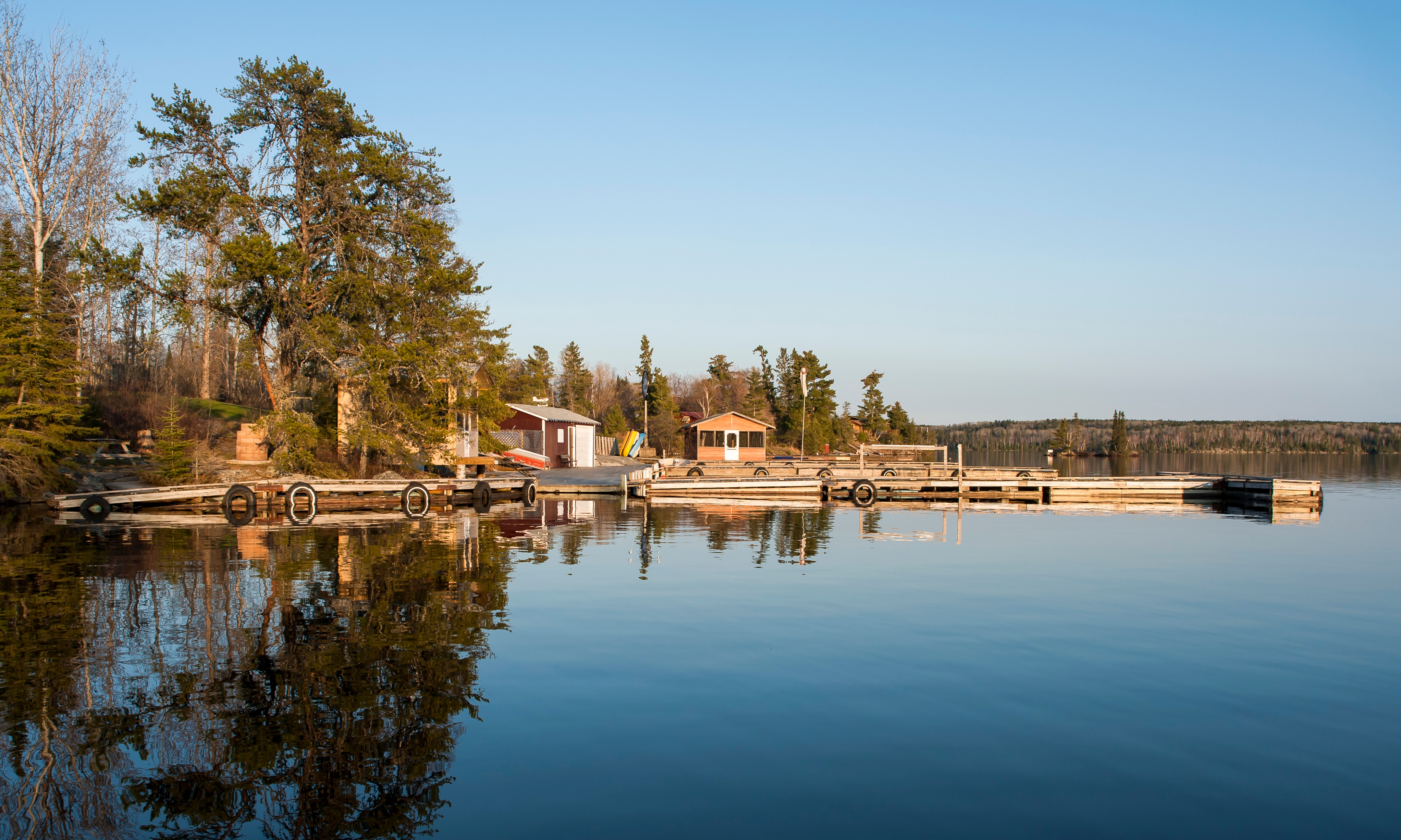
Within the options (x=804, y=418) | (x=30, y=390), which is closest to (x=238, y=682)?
(x=30, y=390)

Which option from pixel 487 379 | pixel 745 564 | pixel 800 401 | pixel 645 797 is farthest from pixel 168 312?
pixel 800 401

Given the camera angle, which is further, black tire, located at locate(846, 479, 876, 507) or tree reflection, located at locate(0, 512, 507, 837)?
black tire, located at locate(846, 479, 876, 507)

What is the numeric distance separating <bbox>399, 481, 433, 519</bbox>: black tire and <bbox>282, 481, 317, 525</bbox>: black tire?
2636 millimetres

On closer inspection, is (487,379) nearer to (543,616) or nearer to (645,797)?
(543,616)

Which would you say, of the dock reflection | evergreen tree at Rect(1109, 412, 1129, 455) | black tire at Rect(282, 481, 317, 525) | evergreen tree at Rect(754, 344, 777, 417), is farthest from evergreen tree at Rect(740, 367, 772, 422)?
evergreen tree at Rect(1109, 412, 1129, 455)

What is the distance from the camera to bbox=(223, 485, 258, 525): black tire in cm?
2431

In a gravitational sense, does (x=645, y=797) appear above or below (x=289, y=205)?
below

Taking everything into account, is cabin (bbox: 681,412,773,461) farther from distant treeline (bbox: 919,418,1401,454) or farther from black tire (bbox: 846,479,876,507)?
distant treeline (bbox: 919,418,1401,454)

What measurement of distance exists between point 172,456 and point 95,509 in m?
3.99

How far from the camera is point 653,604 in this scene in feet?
42.0

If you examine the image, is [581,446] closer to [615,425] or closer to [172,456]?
[615,425]

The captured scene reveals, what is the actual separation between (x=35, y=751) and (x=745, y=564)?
39.5ft

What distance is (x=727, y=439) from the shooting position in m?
55.2

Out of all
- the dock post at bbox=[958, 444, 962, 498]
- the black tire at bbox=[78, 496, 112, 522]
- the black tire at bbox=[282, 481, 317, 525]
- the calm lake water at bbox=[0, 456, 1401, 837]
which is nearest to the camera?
the calm lake water at bbox=[0, 456, 1401, 837]
